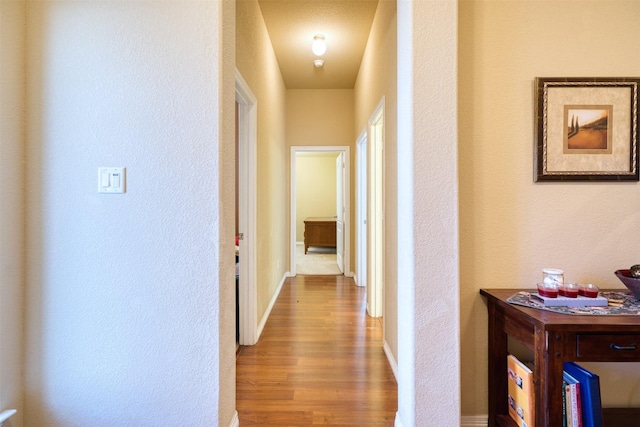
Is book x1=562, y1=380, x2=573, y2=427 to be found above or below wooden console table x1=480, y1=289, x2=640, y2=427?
below

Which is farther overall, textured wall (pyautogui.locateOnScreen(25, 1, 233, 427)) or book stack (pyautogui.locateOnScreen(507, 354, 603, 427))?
textured wall (pyautogui.locateOnScreen(25, 1, 233, 427))

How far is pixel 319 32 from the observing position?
322 centimetres

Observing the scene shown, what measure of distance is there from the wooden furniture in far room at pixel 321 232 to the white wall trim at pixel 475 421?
5.45 metres

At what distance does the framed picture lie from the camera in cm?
149

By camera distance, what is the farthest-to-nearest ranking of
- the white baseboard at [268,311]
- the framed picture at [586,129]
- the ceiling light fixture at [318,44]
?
1. the ceiling light fixture at [318,44]
2. the white baseboard at [268,311]
3. the framed picture at [586,129]

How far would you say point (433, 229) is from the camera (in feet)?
4.34

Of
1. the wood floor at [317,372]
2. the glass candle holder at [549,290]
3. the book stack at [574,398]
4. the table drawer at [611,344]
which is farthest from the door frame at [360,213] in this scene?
the table drawer at [611,344]

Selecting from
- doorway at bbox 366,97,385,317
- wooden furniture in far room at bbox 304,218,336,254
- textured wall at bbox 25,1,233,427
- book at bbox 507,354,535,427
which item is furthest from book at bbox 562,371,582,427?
wooden furniture in far room at bbox 304,218,336,254

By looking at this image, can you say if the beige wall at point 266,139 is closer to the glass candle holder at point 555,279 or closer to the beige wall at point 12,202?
the beige wall at point 12,202

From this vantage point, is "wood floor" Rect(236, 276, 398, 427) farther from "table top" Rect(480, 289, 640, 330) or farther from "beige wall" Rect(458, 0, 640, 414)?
"table top" Rect(480, 289, 640, 330)

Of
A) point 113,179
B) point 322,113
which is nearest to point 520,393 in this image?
point 113,179

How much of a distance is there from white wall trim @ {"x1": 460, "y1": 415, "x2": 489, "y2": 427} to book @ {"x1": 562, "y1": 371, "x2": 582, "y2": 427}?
403 mm

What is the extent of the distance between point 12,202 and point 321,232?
588cm

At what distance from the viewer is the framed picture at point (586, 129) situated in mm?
1494
